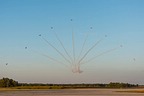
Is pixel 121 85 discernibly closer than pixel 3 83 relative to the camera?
Yes

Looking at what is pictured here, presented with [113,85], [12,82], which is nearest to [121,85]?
[113,85]

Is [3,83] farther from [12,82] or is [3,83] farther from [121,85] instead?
[121,85]

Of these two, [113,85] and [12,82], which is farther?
[12,82]

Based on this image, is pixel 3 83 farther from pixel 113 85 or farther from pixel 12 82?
pixel 113 85

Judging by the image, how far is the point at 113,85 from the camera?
16288cm

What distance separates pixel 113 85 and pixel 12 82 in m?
56.6

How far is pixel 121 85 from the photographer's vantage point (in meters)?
161

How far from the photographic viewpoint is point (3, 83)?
174m

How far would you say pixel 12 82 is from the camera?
176m

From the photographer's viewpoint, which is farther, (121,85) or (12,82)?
(12,82)

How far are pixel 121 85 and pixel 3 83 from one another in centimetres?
6489

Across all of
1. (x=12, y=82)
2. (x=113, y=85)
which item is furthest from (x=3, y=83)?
(x=113, y=85)

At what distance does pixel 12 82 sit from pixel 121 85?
2395 inches

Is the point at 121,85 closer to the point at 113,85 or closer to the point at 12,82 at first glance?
the point at 113,85
